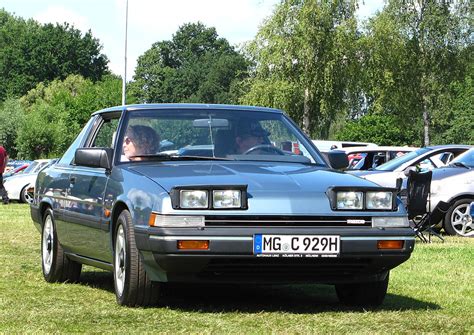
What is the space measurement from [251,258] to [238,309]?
0.68 m

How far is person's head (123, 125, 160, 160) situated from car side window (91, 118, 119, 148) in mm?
240

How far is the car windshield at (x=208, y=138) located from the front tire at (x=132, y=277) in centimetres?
83

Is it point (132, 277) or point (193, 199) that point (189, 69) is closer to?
point (132, 277)

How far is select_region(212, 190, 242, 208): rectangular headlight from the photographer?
748cm

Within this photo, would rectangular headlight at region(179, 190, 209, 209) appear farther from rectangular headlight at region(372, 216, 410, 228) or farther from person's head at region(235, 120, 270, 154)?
person's head at region(235, 120, 270, 154)

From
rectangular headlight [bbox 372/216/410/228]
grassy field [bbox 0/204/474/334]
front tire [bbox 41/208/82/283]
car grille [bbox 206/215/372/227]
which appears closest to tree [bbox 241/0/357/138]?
grassy field [bbox 0/204/474/334]

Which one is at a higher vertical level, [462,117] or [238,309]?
[462,117]

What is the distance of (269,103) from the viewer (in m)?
60.3

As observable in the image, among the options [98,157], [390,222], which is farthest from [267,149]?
[390,222]

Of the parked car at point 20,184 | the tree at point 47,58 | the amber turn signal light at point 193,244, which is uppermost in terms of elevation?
the tree at point 47,58

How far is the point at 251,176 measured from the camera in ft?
26.0

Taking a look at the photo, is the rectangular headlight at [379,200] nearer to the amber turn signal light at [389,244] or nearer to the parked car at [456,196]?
the amber turn signal light at [389,244]

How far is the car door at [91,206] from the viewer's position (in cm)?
873

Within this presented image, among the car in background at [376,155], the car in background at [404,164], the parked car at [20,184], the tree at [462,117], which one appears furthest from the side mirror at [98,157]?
the tree at [462,117]
